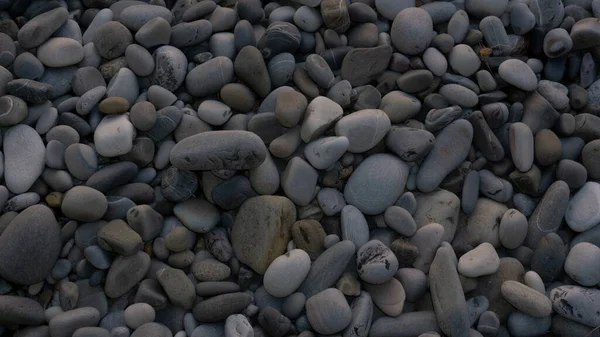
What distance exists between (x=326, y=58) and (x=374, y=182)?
0.47 meters

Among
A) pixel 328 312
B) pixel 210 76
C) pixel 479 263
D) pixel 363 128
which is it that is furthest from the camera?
pixel 210 76

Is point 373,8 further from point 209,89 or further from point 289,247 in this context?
point 289,247

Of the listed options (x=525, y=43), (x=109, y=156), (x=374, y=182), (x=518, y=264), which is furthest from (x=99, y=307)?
(x=525, y=43)

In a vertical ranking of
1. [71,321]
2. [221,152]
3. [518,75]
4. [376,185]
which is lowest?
[71,321]

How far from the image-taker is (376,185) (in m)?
1.81

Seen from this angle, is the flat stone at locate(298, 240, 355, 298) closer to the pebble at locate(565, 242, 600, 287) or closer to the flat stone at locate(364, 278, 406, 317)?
the flat stone at locate(364, 278, 406, 317)

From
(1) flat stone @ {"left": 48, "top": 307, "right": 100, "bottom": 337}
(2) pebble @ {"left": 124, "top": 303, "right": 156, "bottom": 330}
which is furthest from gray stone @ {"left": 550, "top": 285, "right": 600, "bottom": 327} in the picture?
(1) flat stone @ {"left": 48, "top": 307, "right": 100, "bottom": 337}

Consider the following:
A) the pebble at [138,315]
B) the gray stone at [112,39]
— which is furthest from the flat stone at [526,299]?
the gray stone at [112,39]

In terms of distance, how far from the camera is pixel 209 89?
196 centimetres

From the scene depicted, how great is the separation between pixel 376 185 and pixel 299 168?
0.77 ft

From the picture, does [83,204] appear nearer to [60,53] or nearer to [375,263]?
[60,53]

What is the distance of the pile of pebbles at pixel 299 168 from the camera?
1.69 meters

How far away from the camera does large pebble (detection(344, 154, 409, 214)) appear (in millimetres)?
1806

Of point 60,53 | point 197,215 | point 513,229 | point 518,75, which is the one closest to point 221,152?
point 197,215
